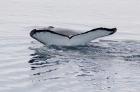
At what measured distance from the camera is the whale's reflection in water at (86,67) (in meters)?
8.68

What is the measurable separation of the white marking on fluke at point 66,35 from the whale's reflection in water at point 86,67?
0.20 m

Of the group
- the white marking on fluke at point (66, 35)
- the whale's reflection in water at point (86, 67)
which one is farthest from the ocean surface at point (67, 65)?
the white marking on fluke at point (66, 35)

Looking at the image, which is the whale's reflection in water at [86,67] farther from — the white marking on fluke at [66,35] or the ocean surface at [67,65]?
the white marking on fluke at [66,35]

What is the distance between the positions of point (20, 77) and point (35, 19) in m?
11.8

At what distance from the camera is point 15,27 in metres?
17.3

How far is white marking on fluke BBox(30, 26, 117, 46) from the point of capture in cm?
1112

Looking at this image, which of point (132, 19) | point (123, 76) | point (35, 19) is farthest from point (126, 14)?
point (123, 76)

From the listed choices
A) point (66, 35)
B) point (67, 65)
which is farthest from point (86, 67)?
point (66, 35)

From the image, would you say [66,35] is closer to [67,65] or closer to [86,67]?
[67,65]

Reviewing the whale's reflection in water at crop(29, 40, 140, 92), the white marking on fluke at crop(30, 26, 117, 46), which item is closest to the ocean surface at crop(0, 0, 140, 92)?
the whale's reflection in water at crop(29, 40, 140, 92)

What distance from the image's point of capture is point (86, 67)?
985cm

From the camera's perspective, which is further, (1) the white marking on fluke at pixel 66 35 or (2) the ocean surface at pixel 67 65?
(1) the white marking on fluke at pixel 66 35

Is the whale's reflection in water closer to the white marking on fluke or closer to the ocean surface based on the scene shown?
the ocean surface

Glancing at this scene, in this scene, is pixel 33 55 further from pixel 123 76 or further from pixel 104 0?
pixel 104 0
